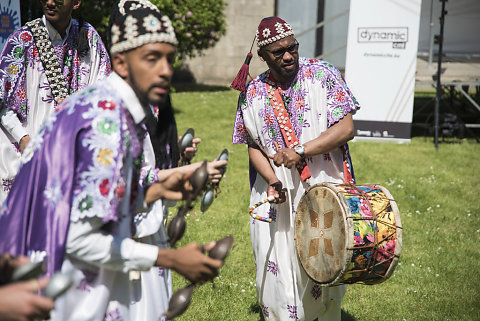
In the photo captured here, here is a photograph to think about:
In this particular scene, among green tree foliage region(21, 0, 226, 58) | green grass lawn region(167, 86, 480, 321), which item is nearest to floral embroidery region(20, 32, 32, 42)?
green grass lawn region(167, 86, 480, 321)

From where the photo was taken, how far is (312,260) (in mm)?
3719

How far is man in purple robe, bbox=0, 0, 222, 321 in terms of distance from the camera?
1.96 meters

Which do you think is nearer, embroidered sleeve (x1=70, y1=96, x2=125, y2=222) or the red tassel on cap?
embroidered sleeve (x1=70, y1=96, x2=125, y2=222)

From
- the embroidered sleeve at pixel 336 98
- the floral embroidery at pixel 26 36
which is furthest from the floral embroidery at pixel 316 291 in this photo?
the floral embroidery at pixel 26 36

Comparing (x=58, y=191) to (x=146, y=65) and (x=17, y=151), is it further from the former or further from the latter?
(x=17, y=151)

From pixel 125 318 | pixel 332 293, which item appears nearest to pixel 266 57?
pixel 332 293

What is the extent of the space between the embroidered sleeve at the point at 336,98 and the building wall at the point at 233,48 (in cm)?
1437

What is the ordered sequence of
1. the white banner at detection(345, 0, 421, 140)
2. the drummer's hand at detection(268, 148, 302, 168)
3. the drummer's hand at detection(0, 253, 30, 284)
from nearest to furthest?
the drummer's hand at detection(0, 253, 30, 284) < the drummer's hand at detection(268, 148, 302, 168) < the white banner at detection(345, 0, 421, 140)

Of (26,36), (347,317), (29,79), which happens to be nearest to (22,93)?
(29,79)

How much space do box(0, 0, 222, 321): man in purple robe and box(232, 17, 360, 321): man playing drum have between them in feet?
5.86

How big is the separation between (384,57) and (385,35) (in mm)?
413

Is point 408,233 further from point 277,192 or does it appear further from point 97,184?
point 97,184

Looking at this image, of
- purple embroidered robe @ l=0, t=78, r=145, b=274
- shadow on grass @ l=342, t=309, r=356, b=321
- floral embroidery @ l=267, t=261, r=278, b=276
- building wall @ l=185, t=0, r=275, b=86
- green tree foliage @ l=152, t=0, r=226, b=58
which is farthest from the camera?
building wall @ l=185, t=0, r=275, b=86

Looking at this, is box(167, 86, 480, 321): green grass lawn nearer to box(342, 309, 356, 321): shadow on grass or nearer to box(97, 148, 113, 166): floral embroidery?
box(342, 309, 356, 321): shadow on grass
